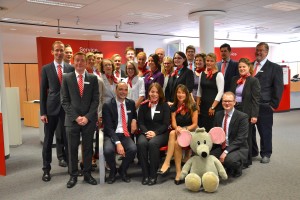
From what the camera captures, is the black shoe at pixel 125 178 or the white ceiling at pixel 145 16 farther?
the white ceiling at pixel 145 16

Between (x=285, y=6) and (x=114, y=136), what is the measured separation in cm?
595

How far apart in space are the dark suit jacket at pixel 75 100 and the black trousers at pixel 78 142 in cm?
8

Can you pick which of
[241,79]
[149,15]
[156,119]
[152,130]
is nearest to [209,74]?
[241,79]

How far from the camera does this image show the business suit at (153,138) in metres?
3.67

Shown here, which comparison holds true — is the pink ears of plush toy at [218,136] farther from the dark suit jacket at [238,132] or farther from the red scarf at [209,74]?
the red scarf at [209,74]

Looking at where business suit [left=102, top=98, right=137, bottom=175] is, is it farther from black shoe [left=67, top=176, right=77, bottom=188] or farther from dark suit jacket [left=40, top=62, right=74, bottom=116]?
dark suit jacket [left=40, top=62, right=74, bottom=116]

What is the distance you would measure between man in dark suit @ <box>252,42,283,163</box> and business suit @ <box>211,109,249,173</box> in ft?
2.37

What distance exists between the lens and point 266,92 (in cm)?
443

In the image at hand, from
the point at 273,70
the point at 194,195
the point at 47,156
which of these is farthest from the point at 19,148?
the point at 273,70

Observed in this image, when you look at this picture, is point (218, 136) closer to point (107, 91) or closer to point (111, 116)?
point (111, 116)

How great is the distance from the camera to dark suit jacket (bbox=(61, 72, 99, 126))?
354 centimetres

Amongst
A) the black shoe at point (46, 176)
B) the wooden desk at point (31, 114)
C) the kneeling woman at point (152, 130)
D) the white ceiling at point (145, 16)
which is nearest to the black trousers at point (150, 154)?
the kneeling woman at point (152, 130)

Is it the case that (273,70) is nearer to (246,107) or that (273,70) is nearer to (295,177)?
(246,107)

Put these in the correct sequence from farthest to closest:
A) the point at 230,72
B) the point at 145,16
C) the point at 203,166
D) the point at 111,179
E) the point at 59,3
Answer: the point at 145,16 < the point at 59,3 < the point at 230,72 < the point at 111,179 < the point at 203,166
